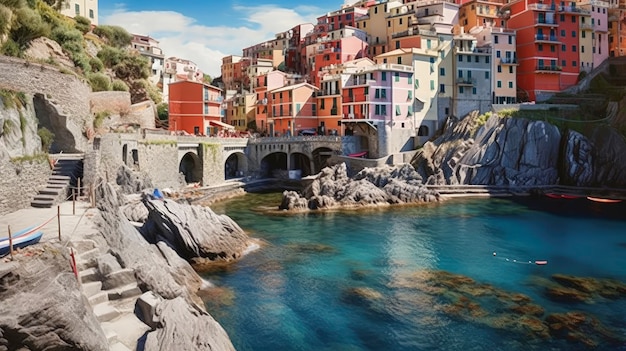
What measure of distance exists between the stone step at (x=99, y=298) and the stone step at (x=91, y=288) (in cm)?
13

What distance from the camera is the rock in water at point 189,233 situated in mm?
26953

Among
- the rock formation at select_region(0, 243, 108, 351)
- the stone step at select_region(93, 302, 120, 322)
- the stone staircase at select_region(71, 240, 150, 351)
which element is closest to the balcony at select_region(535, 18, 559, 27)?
the stone staircase at select_region(71, 240, 150, 351)

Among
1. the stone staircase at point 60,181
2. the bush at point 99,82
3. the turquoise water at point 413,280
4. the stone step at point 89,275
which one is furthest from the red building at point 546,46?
the stone step at point 89,275

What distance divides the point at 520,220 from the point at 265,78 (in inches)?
1925

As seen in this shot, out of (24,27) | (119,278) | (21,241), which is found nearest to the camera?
(21,241)

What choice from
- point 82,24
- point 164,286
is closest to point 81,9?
point 82,24

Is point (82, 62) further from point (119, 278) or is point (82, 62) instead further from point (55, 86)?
point (119, 278)

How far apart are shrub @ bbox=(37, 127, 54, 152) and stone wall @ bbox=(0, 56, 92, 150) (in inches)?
80.5

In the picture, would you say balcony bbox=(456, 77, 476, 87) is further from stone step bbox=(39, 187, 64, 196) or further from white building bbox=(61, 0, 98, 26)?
white building bbox=(61, 0, 98, 26)

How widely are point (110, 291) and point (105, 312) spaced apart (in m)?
1.32

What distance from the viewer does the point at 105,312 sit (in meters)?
14.5

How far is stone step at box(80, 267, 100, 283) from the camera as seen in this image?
50.6 feet

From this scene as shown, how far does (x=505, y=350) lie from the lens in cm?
1669

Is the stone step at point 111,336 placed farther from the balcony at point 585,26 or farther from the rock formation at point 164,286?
the balcony at point 585,26
